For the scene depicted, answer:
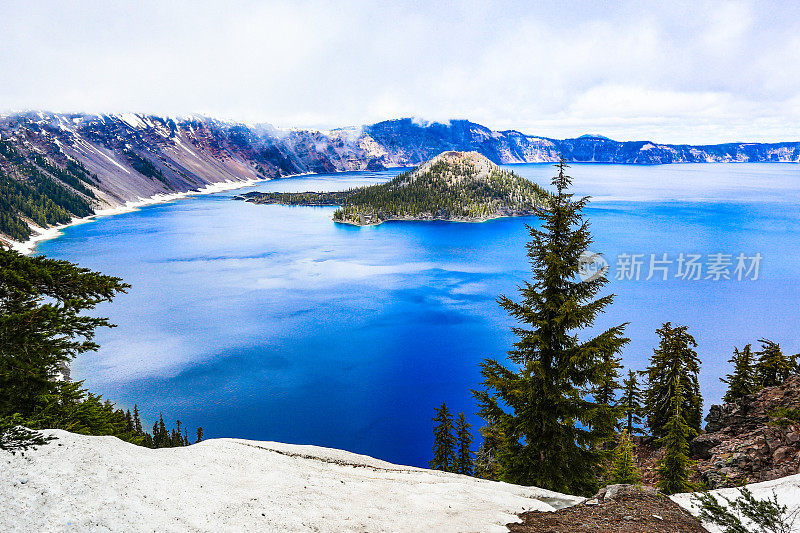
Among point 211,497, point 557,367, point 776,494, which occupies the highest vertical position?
point 557,367

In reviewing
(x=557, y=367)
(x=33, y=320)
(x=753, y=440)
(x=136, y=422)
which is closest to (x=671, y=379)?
(x=753, y=440)

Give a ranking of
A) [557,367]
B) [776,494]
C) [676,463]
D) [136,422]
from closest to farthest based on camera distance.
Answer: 1. [776,494]
2. [557,367]
3. [676,463]
4. [136,422]

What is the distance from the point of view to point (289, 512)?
36.4 ft

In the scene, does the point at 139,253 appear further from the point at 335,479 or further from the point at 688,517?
the point at 688,517

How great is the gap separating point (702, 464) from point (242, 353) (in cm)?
4912

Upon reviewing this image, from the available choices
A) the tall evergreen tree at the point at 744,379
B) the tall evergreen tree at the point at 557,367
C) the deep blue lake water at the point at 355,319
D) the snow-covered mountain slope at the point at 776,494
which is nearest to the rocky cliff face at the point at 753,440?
the tall evergreen tree at the point at 744,379

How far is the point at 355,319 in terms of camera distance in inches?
2630

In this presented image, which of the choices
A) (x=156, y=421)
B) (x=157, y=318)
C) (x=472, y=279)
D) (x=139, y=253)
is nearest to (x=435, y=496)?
(x=156, y=421)

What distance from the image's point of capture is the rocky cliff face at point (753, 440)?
16.8 m

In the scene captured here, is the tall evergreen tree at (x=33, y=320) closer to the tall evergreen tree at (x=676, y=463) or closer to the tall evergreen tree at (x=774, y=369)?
the tall evergreen tree at (x=676, y=463)

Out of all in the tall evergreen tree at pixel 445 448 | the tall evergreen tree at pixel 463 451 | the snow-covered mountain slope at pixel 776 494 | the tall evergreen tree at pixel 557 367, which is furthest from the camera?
the tall evergreen tree at pixel 463 451

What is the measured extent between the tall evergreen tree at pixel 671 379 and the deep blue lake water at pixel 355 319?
1732 cm

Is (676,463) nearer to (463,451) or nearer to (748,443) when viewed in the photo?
(748,443)

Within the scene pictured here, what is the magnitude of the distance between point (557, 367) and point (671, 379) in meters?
18.8
